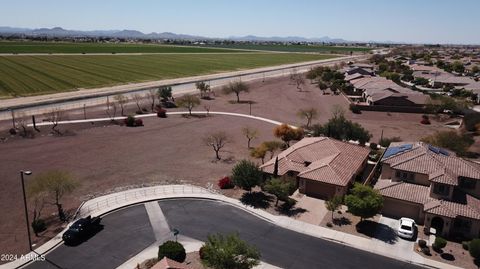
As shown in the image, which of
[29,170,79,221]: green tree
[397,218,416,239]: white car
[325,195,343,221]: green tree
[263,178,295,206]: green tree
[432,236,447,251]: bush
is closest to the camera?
[432,236,447,251]: bush

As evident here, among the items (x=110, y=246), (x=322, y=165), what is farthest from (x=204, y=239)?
(x=322, y=165)

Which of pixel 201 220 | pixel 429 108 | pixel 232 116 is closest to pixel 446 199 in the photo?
pixel 201 220

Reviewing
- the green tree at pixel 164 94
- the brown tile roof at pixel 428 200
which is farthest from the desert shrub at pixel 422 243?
the green tree at pixel 164 94

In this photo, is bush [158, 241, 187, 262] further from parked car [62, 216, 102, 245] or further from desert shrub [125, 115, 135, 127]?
desert shrub [125, 115, 135, 127]

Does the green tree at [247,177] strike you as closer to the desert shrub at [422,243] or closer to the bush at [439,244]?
the desert shrub at [422,243]

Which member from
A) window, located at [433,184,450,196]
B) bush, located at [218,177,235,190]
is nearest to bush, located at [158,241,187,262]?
bush, located at [218,177,235,190]

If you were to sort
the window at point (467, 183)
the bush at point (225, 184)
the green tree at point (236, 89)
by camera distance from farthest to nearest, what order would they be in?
the green tree at point (236, 89) → the bush at point (225, 184) → the window at point (467, 183)

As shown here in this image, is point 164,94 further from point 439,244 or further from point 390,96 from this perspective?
point 439,244
